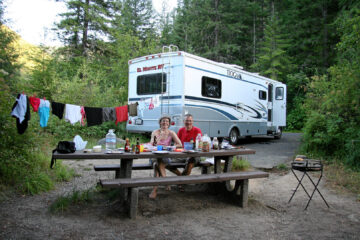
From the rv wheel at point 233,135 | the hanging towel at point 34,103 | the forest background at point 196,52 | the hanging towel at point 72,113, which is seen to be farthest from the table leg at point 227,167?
the rv wheel at point 233,135

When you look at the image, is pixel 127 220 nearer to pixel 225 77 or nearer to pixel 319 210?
pixel 319 210

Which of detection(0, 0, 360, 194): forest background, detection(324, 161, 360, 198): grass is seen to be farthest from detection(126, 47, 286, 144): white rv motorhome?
detection(324, 161, 360, 198): grass

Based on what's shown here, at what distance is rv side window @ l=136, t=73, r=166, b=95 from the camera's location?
861 centimetres

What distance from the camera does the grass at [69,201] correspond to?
3687 mm

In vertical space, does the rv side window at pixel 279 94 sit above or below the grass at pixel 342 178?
above

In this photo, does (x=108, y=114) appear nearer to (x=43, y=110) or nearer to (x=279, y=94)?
(x=43, y=110)

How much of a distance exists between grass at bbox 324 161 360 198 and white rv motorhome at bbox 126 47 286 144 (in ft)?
12.4

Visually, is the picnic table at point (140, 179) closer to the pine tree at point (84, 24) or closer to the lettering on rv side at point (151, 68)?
the lettering on rv side at point (151, 68)

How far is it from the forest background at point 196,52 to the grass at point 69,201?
804 mm

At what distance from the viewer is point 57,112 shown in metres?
4.81

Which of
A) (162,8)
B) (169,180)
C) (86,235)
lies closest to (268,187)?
(169,180)

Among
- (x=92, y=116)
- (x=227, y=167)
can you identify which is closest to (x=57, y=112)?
(x=92, y=116)

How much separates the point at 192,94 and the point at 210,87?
3.09 feet

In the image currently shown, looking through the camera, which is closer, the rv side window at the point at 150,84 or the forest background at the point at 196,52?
the forest background at the point at 196,52
